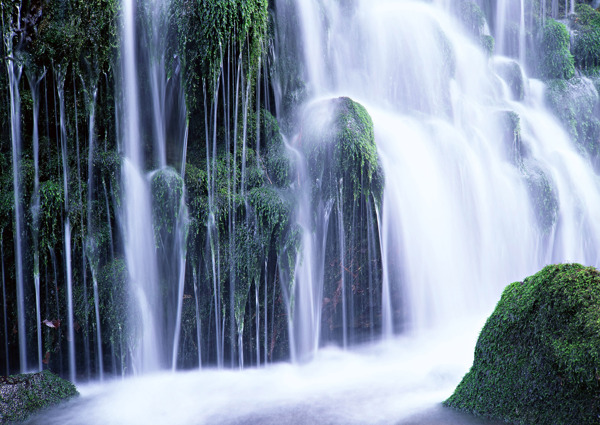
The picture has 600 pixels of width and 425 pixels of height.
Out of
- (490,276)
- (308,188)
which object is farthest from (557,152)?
(308,188)

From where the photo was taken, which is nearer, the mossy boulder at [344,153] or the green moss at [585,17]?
the mossy boulder at [344,153]

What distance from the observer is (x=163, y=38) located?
559 cm

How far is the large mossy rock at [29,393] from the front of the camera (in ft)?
14.3

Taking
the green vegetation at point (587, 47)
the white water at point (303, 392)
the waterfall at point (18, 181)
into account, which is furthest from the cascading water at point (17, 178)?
the green vegetation at point (587, 47)

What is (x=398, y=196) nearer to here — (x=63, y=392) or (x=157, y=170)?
(x=157, y=170)

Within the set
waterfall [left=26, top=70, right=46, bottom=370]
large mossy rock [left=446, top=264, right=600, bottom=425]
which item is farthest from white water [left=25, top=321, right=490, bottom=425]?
waterfall [left=26, top=70, right=46, bottom=370]

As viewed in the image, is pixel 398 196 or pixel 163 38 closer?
pixel 163 38

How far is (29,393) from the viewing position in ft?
15.0

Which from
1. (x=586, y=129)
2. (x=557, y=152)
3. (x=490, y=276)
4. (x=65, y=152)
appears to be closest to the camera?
(x=65, y=152)

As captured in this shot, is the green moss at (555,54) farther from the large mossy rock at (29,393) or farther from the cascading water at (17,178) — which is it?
the large mossy rock at (29,393)

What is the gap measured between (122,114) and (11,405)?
3.15 metres

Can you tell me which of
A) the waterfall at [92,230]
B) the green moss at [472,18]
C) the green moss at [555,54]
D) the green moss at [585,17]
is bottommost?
the waterfall at [92,230]

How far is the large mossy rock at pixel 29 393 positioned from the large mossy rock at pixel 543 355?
376 cm

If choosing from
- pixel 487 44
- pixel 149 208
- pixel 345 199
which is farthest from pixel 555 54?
pixel 149 208
